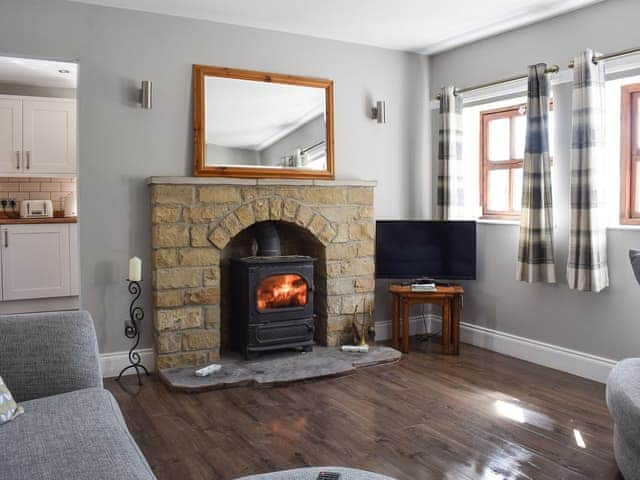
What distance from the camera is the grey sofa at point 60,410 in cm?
173

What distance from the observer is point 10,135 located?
20.6 feet

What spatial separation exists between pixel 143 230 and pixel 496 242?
8.92 ft

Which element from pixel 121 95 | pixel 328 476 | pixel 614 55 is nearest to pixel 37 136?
pixel 121 95

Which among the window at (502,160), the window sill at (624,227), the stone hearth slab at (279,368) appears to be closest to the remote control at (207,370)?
the stone hearth slab at (279,368)

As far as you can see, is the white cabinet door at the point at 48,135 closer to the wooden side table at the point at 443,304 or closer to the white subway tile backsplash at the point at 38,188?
the white subway tile backsplash at the point at 38,188

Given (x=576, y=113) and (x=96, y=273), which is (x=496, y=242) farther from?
(x=96, y=273)

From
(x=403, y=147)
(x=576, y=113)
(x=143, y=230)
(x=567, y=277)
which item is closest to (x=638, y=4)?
(x=576, y=113)

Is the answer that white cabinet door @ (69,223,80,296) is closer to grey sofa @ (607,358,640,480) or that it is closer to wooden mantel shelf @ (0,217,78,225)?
wooden mantel shelf @ (0,217,78,225)

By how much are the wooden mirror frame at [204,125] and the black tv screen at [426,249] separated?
0.70m

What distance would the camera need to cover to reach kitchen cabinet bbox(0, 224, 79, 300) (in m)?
6.23

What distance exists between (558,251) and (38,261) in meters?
5.08

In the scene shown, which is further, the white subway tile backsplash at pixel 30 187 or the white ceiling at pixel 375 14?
the white subway tile backsplash at pixel 30 187

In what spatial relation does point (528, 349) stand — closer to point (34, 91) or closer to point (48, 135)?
point (48, 135)

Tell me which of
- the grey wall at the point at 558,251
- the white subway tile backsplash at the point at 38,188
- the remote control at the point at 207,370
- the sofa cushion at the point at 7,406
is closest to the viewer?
the sofa cushion at the point at 7,406
